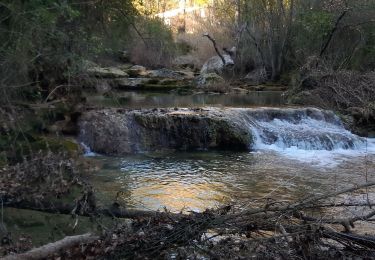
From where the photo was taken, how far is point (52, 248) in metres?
3.96

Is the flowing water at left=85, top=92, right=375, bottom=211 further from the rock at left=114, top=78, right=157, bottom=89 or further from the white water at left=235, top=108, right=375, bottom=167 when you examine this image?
the rock at left=114, top=78, right=157, bottom=89

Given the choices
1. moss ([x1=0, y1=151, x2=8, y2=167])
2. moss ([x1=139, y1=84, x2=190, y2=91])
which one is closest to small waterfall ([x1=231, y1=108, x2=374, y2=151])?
moss ([x1=0, y1=151, x2=8, y2=167])

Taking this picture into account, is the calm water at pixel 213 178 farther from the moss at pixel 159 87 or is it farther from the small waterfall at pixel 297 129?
the moss at pixel 159 87

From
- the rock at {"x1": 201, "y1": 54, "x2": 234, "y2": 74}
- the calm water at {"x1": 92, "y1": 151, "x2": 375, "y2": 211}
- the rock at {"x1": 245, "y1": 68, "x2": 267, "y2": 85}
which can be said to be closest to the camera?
the calm water at {"x1": 92, "y1": 151, "x2": 375, "y2": 211}

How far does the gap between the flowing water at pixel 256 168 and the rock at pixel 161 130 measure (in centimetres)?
51

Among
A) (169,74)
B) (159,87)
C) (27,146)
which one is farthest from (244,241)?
(169,74)

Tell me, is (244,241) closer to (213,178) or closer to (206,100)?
(213,178)

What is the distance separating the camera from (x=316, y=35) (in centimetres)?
2311

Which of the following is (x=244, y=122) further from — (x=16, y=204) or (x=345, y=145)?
(x=16, y=204)

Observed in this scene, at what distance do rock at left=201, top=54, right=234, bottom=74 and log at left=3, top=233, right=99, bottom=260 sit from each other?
2491 centimetres

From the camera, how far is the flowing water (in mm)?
8250

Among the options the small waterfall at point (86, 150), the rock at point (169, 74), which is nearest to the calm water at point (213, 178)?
the small waterfall at point (86, 150)

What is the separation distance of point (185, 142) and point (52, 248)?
9.17m

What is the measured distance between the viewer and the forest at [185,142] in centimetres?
416
